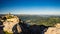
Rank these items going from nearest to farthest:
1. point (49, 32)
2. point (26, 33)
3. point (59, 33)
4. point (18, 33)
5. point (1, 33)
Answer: point (59, 33), point (49, 32), point (1, 33), point (18, 33), point (26, 33)

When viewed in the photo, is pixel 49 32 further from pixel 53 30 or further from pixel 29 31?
pixel 29 31

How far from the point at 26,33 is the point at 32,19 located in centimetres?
416

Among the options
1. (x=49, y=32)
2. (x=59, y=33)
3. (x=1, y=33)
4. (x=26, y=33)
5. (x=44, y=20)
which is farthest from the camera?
(x=44, y=20)

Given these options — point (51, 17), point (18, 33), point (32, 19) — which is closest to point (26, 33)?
point (18, 33)

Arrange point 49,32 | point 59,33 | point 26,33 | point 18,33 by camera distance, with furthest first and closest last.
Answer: point 26,33 → point 18,33 → point 49,32 → point 59,33

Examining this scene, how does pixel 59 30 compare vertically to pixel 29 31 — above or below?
above

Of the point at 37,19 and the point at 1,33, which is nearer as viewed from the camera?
the point at 1,33

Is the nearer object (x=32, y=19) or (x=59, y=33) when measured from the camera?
(x=59, y=33)

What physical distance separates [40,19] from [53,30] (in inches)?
237

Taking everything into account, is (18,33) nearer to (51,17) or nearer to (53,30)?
(53,30)

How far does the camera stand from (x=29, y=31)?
6.93m

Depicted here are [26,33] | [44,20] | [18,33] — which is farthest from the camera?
[44,20]

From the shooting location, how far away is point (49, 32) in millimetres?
5004

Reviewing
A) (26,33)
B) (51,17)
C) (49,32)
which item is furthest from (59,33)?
(51,17)
